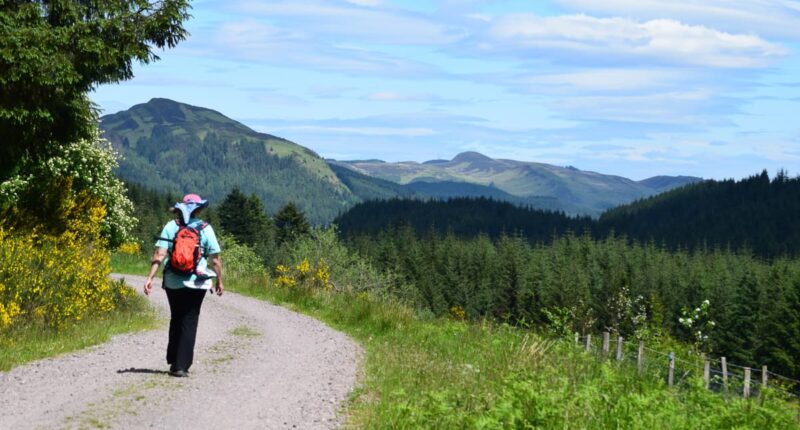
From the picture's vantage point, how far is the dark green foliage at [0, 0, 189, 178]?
13991mm

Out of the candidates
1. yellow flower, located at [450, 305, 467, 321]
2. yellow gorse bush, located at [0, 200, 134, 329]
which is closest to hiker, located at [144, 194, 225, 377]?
yellow gorse bush, located at [0, 200, 134, 329]

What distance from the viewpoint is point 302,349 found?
15.0 metres

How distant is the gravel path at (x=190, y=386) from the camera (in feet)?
27.7

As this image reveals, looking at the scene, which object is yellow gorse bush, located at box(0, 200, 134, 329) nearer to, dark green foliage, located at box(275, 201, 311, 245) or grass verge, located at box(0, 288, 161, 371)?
grass verge, located at box(0, 288, 161, 371)

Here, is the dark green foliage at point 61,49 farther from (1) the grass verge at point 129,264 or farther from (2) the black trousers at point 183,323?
(1) the grass verge at point 129,264

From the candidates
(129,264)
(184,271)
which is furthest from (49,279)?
(129,264)

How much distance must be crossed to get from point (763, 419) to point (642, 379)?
2.55 metres

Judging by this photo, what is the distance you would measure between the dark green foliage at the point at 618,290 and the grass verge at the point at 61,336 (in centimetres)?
6601

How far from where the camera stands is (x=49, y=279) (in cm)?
1482

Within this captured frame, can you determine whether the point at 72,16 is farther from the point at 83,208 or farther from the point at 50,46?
the point at 83,208

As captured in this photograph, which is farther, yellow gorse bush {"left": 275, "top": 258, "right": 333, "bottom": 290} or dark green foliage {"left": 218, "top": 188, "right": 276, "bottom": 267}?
dark green foliage {"left": 218, "top": 188, "right": 276, "bottom": 267}

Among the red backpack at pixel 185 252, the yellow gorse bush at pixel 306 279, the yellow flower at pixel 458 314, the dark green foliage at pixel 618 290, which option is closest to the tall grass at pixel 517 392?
the red backpack at pixel 185 252

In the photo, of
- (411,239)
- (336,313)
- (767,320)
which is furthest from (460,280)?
(336,313)

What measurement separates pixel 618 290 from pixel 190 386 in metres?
111
